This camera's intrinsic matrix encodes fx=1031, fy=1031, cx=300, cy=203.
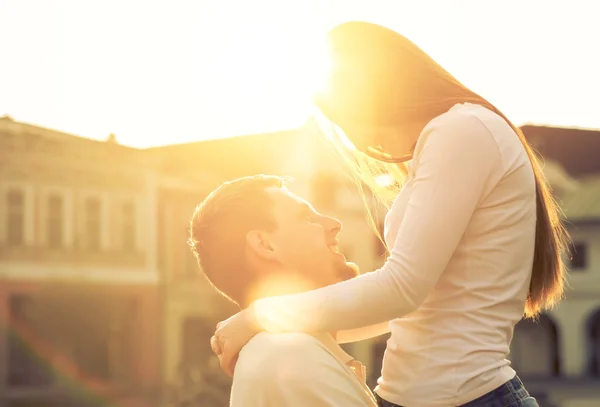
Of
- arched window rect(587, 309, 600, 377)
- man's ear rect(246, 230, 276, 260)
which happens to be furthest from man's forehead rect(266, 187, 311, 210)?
arched window rect(587, 309, 600, 377)

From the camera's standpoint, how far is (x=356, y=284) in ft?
7.78

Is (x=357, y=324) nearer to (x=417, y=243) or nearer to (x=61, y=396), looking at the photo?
(x=417, y=243)

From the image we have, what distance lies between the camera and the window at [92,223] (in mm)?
33469

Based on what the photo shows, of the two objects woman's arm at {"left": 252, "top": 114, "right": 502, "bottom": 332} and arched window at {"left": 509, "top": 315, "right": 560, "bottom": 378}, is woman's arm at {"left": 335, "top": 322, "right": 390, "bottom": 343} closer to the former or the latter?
woman's arm at {"left": 252, "top": 114, "right": 502, "bottom": 332}

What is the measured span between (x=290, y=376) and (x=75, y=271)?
31710 millimetres

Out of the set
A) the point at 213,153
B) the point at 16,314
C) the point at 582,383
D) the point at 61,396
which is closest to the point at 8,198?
the point at 16,314

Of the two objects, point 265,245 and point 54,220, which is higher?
point 265,245

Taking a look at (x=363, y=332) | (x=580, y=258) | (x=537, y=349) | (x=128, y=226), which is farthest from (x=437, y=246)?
(x=537, y=349)

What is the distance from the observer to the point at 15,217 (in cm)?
3153

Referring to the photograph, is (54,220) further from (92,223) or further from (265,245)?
(265,245)

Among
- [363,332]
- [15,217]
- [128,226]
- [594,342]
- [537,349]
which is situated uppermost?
[363,332]

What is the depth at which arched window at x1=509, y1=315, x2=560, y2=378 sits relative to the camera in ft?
124

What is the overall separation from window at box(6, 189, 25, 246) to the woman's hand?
30138mm

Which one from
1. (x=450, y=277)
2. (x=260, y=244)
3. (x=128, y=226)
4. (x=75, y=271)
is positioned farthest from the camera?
(x=128, y=226)
